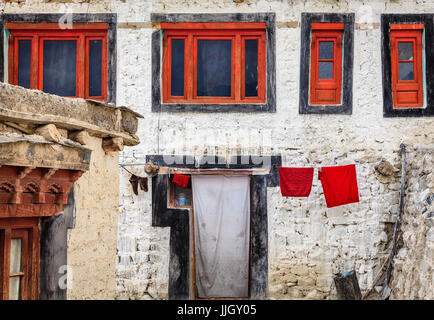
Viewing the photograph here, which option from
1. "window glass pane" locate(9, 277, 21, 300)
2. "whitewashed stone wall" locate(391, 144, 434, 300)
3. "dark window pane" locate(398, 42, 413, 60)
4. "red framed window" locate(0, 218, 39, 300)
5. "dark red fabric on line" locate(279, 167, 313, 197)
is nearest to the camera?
"red framed window" locate(0, 218, 39, 300)

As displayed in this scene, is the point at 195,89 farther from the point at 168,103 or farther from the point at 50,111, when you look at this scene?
the point at 50,111

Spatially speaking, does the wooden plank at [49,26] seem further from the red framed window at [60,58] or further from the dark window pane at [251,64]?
the dark window pane at [251,64]

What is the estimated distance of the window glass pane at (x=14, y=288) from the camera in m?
4.73

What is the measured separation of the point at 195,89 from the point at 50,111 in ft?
18.9

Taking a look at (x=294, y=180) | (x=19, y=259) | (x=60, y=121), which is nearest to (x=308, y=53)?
(x=294, y=180)

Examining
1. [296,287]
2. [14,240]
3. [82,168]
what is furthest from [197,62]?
[14,240]

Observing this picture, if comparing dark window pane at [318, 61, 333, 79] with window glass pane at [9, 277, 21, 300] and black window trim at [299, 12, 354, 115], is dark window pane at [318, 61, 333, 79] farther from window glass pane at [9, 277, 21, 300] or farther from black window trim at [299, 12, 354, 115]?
window glass pane at [9, 277, 21, 300]

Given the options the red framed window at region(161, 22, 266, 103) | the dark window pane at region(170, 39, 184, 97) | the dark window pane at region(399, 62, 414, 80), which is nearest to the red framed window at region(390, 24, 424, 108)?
the dark window pane at region(399, 62, 414, 80)

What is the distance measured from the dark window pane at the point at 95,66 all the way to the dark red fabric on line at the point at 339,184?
4403mm

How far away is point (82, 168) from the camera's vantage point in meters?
5.25

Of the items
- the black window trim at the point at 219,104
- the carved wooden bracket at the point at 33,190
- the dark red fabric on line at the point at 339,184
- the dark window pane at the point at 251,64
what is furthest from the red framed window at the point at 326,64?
the carved wooden bracket at the point at 33,190

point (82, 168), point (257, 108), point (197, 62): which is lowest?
point (82, 168)

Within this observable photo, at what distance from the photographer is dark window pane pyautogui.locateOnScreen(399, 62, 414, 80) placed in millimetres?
10602

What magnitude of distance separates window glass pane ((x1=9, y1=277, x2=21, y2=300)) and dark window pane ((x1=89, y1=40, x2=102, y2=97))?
6279 mm
